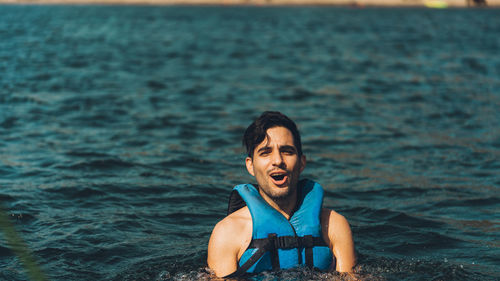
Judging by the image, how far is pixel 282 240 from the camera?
5.20m

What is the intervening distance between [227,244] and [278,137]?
97cm

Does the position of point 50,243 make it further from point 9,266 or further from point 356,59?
point 356,59

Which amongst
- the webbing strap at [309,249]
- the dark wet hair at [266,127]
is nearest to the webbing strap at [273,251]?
the webbing strap at [309,249]

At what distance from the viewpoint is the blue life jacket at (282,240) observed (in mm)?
5160

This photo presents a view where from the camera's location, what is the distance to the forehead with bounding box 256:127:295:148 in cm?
510

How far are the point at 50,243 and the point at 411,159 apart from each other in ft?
22.7

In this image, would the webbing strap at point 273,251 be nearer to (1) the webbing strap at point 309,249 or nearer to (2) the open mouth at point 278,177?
(1) the webbing strap at point 309,249

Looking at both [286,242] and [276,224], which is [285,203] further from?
[286,242]

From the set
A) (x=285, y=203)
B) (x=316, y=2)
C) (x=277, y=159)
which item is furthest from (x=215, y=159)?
(x=316, y=2)

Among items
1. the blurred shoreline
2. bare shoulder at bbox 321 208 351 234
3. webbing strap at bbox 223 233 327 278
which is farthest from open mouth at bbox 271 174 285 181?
the blurred shoreline

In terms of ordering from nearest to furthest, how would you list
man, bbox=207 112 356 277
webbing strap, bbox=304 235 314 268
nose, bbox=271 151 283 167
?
nose, bbox=271 151 283 167, man, bbox=207 112 356 277, webbing strap, bbox=304 235 314 268

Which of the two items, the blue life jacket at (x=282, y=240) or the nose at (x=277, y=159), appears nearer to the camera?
the nose at (x=277, y=159)

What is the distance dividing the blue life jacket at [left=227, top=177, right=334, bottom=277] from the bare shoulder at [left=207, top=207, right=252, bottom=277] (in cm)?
6

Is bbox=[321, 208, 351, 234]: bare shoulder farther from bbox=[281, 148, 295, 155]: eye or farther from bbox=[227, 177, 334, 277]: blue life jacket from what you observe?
bbox=[281, 148, 295, 155]: eye
